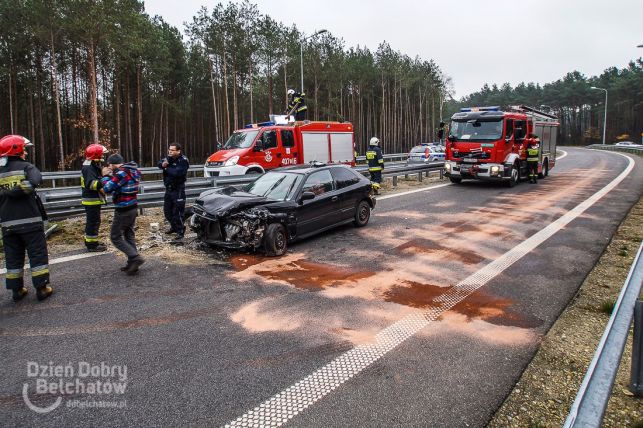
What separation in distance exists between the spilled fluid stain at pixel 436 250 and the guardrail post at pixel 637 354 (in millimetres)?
3652

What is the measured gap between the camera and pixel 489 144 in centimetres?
1552

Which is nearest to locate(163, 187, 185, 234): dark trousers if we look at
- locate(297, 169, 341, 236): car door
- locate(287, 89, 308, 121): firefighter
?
locate(297, 169, 341, 236): car door

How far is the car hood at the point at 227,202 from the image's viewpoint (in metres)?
7.14

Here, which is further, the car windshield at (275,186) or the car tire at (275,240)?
the car windshield at (275,186)

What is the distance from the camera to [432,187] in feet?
54.1

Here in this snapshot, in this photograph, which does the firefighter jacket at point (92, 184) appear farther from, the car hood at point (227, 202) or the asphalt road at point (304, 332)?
the car hood at point (227, 202)

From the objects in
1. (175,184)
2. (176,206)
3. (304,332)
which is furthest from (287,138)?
(304,332)

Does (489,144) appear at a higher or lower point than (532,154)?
higher

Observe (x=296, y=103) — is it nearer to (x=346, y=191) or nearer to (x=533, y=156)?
(x=346, y=191)

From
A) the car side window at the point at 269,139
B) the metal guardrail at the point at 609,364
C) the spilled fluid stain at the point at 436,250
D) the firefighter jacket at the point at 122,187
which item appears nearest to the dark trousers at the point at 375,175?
the car side window at the point at 269,139

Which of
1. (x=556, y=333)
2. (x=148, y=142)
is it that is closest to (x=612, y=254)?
(x=556, y=333)

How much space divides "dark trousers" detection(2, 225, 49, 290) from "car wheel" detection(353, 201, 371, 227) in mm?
6008

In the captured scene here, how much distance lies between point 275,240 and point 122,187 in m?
2.51

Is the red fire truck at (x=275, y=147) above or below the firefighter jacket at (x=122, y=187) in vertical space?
above
